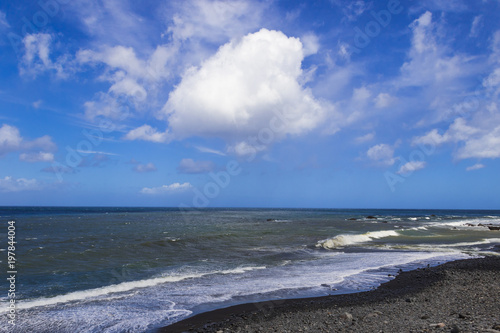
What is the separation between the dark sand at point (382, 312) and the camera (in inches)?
287

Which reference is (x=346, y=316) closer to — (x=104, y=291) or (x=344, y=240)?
(x=104, y=291)

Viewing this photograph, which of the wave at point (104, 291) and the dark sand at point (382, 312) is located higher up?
the dark sand at point (382, 312)

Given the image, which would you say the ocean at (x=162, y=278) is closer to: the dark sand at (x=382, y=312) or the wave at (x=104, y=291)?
the wave at (x=104, y=291)

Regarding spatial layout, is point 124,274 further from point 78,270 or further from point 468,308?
point 468,308

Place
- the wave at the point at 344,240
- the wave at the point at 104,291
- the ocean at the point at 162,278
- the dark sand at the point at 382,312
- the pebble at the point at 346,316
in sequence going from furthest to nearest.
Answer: the wave at the point at 344,240
the wave at the point at 104,291
the ocean at the point at 162,278
the pebble at the point at 346,316
the dark sand at the point at 382,312

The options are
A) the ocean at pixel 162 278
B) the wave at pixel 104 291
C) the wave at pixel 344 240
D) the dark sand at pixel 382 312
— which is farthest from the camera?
the wave at pixel 344 240

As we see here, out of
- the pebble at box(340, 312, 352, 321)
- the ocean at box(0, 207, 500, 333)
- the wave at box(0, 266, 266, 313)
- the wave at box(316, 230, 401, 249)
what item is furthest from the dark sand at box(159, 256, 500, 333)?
the wave at box(316, 230, 401, 249)

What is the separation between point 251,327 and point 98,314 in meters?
4.90

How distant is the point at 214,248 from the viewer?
950 inches

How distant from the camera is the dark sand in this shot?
7293 millimetres

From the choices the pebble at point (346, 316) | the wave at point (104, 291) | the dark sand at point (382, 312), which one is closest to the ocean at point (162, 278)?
the wave at point (104, 291)

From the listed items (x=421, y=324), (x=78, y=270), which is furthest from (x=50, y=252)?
(x=421, y=324)

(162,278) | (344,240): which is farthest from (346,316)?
(344,240)

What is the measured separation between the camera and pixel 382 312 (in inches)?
335
